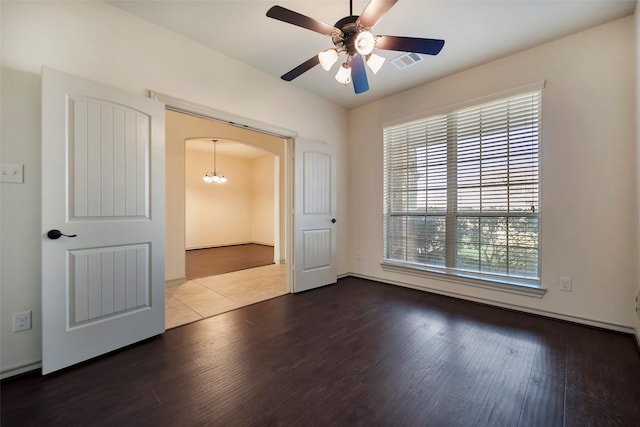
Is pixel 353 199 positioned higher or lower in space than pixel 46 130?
lower

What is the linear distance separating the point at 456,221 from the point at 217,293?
10.7ft

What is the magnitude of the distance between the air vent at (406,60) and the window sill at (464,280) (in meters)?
2.56

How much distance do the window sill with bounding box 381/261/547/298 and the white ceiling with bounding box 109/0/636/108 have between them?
92.8 inches

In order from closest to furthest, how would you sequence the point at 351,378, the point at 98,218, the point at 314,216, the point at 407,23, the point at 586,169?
the point at 351,378 → the point at 98,218 → the point at 407,23 → the point at 586,169 → the point at 314,216

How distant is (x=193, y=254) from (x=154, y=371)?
5.57 m

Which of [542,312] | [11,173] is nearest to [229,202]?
[11,173]

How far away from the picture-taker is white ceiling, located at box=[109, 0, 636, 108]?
7.14 feet

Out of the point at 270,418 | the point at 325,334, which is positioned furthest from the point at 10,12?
the point at 325,334

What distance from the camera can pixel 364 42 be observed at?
1.75 metres

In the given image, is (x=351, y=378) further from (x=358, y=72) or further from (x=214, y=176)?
(x=214, y=176)

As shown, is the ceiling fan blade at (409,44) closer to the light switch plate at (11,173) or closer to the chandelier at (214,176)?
the light switch plate at (11,173)

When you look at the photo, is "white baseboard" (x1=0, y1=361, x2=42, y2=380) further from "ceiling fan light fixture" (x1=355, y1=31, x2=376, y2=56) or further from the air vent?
the air vent

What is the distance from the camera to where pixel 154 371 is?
5.95 ft

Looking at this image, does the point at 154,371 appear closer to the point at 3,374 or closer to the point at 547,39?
the point at 3,374
